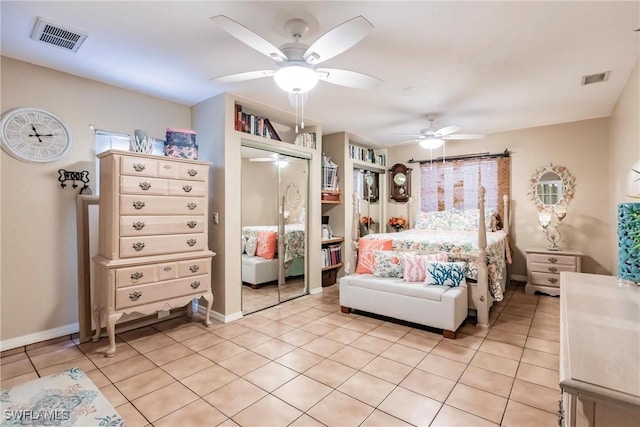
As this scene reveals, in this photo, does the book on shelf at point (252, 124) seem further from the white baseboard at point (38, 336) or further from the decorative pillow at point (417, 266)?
the white baseboard at point (38, 336)

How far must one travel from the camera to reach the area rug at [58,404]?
6.10 feet

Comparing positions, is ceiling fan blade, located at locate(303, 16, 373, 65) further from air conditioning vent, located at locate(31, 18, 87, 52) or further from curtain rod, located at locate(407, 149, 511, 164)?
curtain rod, located at locate(407, 149, 511, 164)

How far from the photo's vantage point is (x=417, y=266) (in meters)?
3.43

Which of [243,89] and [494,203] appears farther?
[494,203]

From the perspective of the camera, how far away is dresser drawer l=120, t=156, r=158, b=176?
9.07 feet

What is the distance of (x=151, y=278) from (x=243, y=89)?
2.15 m

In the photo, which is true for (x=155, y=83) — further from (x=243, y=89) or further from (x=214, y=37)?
(x=214, y=37)

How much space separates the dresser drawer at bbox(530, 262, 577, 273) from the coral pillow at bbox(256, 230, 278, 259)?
3766mm

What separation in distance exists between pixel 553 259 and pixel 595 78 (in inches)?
97.0

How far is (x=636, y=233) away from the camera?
64.7 inches

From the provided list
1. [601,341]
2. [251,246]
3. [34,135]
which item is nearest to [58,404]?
[251,246]

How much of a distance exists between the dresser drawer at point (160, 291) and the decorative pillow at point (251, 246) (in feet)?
2.09

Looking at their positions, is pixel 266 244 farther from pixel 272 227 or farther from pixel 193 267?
pixel 193 267

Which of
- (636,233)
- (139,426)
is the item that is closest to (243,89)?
(139,426)
